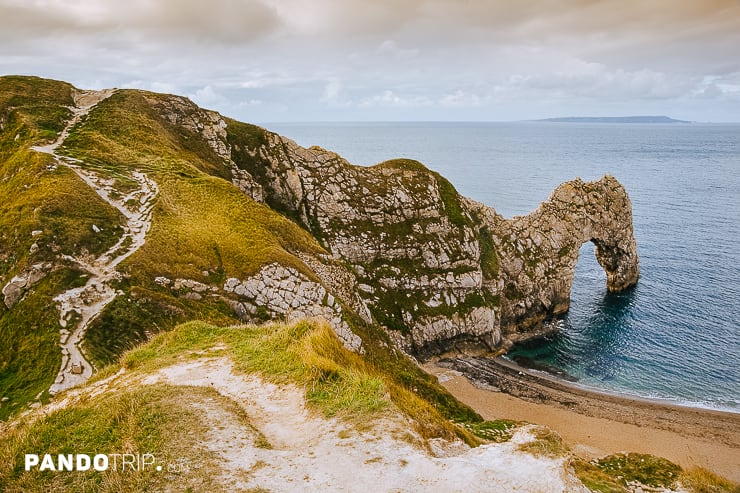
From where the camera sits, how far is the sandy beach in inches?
1796

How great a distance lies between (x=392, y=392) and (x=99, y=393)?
456 inches

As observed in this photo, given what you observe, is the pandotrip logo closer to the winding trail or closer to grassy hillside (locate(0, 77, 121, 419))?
grassy hillside (locate(0, 77, 121, 419))

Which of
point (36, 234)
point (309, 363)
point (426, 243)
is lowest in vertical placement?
point (426, 243)

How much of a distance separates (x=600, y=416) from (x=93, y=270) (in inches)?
2208

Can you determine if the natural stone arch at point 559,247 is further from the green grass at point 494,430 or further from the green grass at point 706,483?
the green grass at point 706,483

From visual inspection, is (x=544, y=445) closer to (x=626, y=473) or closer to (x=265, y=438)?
(x=265, y=438)

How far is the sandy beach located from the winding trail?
42247 millimetres

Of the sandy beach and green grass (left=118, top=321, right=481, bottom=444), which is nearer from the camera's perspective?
green grass (left=118, top=321, right=481, bottom=444)

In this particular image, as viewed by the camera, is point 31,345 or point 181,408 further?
point 31,345

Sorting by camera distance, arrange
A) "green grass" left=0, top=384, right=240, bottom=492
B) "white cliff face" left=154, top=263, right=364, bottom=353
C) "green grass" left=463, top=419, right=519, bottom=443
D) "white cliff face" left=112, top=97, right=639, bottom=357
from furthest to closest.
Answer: "white cliff face" left=112, top=97, right=639, bottom=357 → "white cliff face" left=154, top=263, right=364, bottom=353 → "green grass" left=463, top=419, right=519, bottom=443 → "green grass" left=0, top=384, right=240, bottom=492

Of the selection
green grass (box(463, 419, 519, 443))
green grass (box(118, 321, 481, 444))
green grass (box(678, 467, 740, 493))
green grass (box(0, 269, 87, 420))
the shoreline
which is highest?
green grass (box(118, 321, 481, 444))

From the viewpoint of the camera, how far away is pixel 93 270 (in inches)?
1310

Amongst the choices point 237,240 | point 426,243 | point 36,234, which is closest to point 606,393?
point 426,243

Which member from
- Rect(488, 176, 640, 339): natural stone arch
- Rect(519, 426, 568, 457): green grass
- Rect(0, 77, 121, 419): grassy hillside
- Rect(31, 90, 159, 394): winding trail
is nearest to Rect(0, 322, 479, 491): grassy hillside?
Rect(519, 426, 568, 457): green grass
